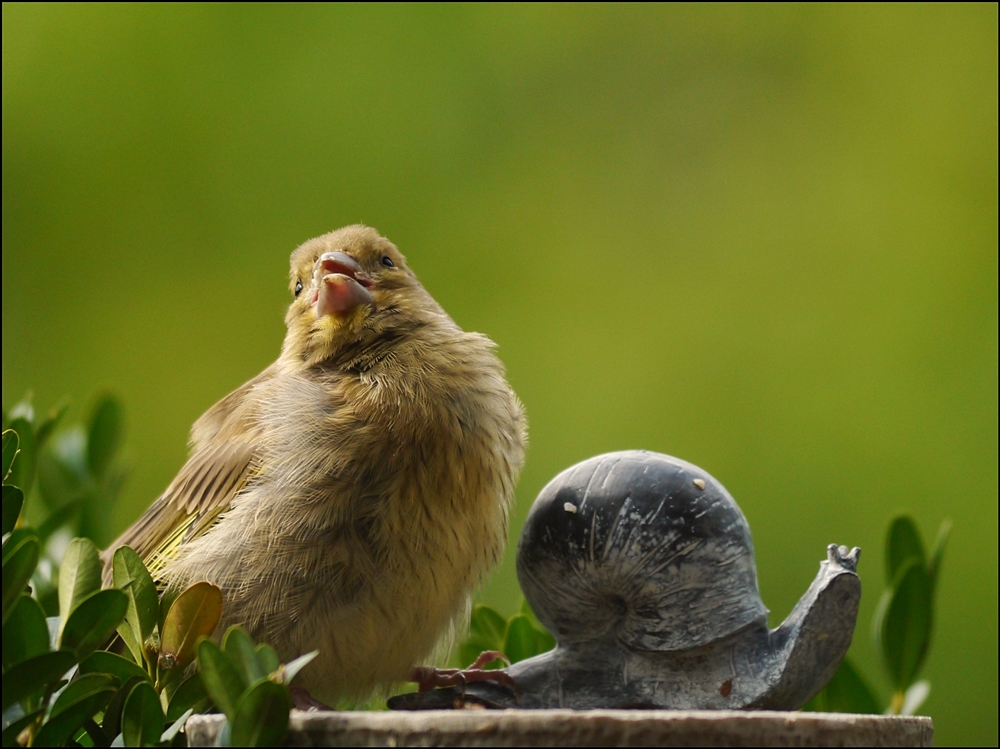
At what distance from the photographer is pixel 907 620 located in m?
2.32

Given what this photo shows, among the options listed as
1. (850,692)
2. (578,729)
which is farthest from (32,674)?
(850,692)

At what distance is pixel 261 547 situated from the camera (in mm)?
2250

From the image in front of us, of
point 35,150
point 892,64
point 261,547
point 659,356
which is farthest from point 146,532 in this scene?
point 892,64

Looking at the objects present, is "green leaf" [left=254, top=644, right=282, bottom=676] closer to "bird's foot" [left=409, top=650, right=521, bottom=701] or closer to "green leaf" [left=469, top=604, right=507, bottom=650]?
"bird's foot" [left=409, top=650, right=521, bottom=701]

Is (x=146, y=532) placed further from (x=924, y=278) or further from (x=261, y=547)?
(x=924, y=278)

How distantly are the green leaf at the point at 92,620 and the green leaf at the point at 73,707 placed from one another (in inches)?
1.5

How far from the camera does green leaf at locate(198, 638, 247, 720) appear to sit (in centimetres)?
141

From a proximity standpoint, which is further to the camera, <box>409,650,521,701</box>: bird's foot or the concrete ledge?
<box>409,650,521,701</box>: bird's foot

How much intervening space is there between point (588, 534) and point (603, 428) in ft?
12.2

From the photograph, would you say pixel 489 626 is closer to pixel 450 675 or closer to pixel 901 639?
pixel 450 675

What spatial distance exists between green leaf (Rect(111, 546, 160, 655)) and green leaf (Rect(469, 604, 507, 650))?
1.02 meters

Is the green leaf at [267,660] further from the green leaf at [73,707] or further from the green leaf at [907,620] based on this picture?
the green leaf at [907,620]

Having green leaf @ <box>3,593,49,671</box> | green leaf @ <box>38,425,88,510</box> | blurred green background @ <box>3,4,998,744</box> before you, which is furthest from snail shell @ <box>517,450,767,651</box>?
blurred green background @ <box>3,4,998,744</box>

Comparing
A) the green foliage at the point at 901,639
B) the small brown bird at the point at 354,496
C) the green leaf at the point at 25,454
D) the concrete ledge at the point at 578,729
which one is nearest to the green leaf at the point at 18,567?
the concrete ledge at the point at 578,729
